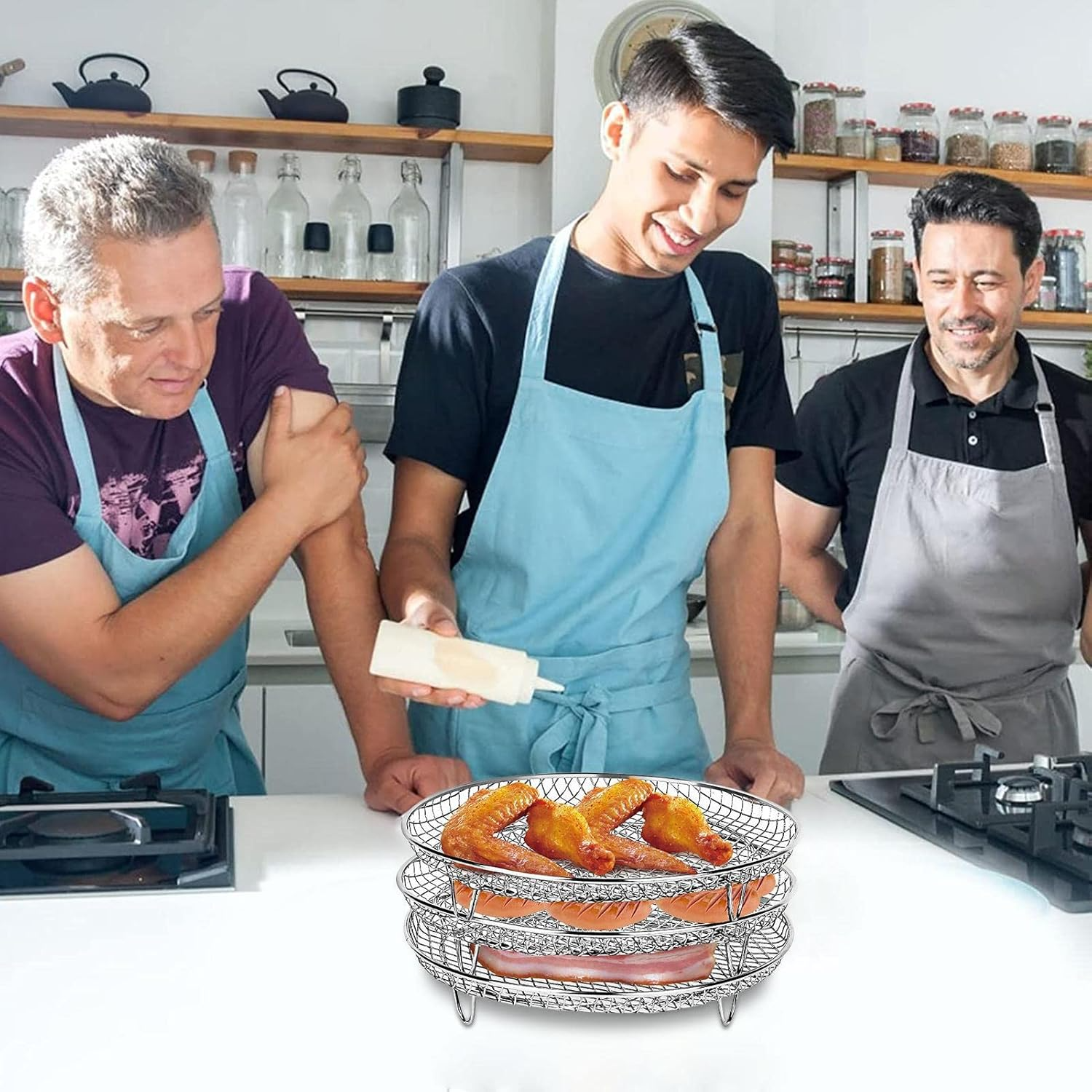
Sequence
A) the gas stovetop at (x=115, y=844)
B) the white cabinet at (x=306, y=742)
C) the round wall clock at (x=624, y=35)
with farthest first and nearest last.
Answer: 1. the round wall clock at (x=624, y=35)
2. the white cabinet at (x=306, y=742)
3. the gas stovetop at (x=115, y=844)

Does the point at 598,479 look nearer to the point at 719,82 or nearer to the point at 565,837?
the point at 719,82

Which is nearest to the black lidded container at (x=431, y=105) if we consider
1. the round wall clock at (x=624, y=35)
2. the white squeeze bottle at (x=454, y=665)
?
the round wall clock at (x=624, y=35)

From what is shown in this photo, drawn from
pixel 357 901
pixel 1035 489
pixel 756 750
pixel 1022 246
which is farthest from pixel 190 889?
pixel 1022 246

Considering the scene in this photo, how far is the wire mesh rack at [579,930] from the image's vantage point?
86cm

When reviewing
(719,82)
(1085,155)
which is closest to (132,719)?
(719,82)

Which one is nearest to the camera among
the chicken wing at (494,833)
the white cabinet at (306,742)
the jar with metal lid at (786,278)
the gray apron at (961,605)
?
the chicken wing at (494,833)

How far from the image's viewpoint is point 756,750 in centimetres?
157

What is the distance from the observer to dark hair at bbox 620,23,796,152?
1522 millimetres

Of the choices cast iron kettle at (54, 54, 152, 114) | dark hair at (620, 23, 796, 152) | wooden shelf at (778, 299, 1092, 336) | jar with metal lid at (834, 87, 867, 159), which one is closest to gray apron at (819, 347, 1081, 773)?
dark hair at (620, 23, 796, 152)

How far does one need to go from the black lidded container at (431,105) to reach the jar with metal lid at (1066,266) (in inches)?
71.3

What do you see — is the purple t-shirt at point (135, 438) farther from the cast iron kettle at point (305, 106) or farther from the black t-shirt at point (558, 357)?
the cast iron kettle at point (305, 106)

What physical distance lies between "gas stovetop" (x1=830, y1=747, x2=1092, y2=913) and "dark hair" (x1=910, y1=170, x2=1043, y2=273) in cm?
107

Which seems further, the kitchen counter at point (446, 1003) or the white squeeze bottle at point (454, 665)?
the white squeeze bottle at point (454, 665)

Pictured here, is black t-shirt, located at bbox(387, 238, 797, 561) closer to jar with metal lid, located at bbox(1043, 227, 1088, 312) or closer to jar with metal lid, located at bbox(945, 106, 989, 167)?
jar with metal lid, located at bbox(945, 106, 989, 167)
